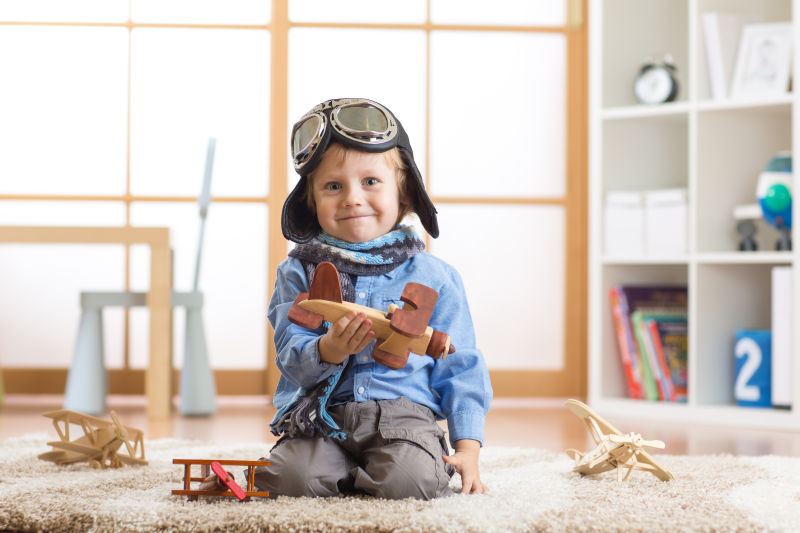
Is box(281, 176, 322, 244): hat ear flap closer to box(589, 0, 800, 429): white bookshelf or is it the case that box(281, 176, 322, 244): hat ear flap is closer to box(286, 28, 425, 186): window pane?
box(589, 0, 800, 429): white bookshelf

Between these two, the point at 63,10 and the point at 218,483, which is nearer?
the point at 218,483

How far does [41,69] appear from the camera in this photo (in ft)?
8.87

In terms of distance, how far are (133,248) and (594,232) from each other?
136 cm

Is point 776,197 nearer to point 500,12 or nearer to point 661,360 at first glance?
point 661,360

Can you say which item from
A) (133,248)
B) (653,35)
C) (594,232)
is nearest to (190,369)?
(133,248)

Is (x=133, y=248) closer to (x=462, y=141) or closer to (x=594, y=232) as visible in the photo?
(x=462, y=141)

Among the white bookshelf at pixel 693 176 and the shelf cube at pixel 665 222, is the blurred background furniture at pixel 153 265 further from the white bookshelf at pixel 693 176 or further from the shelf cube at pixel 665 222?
the shelf cube at pixel 665 222

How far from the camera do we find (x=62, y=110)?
8.86 ft

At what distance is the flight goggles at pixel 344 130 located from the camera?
1128mm

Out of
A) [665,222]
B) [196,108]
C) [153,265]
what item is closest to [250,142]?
[196,108]

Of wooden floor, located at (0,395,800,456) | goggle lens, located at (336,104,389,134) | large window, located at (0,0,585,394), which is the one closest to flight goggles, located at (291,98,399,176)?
goggle lens, located at (336,104,389,134)

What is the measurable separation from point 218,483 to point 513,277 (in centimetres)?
180

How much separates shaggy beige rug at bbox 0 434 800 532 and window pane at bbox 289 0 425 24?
1.75m

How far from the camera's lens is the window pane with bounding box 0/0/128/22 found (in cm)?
270
